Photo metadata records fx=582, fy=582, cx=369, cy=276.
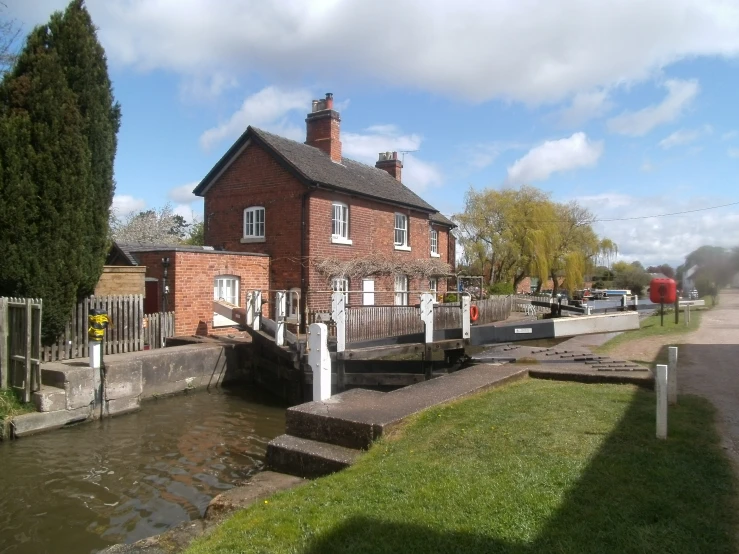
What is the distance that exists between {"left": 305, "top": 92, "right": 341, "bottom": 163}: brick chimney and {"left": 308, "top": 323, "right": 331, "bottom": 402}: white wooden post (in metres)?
15.9

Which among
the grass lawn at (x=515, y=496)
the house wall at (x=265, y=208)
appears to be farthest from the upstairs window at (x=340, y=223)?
the grass lawn at (x=515, y=496)

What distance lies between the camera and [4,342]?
32.3 feet

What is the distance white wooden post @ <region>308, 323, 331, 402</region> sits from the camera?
789 cm

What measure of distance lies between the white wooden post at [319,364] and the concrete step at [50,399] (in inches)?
192

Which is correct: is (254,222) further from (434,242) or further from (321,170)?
(434,242)

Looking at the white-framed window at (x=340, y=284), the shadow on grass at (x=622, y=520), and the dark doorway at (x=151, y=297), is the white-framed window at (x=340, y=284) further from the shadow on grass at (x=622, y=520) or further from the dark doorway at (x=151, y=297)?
the shadow on grass at (x=622, y=520)

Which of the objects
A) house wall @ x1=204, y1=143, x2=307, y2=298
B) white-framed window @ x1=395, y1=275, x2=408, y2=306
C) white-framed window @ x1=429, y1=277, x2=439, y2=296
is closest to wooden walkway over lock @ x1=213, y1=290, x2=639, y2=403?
house wall @ x1=204, y1=143, x2=307, y2=298

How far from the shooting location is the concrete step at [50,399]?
9672 mm

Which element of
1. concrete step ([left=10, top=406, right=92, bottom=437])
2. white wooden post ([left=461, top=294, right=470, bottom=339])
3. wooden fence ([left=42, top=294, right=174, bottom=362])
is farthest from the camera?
white wooden post ([left=461, top=294, right=470, bottom=339])

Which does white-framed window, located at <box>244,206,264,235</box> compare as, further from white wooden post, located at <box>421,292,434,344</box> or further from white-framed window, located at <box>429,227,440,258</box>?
white-framed window, located at <box>429,227,440,258</box>

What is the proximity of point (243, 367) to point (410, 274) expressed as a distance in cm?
1065

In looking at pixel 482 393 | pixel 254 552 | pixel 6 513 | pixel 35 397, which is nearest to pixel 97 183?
pixel 35 397

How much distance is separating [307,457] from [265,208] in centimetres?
1540

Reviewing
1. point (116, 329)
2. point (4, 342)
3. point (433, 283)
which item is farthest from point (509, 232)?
point (4, 342)
